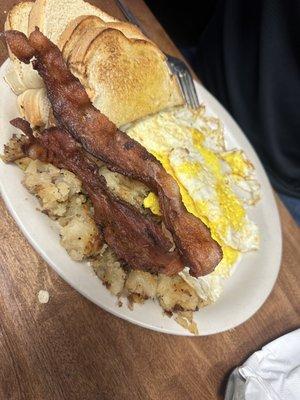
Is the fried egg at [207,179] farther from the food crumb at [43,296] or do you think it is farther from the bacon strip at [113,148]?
the food crumb at [43,296]

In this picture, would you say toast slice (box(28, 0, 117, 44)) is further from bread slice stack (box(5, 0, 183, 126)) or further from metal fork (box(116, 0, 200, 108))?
metal fork (box(116, 0, 200, 108))

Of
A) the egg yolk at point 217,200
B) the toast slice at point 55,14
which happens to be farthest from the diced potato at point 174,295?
the toast slice at point 55,14

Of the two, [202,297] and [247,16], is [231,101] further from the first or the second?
[202,297]

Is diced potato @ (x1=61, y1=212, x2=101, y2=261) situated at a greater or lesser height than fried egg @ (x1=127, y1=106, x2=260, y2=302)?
greater

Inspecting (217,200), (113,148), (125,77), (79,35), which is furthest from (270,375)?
(79,35)

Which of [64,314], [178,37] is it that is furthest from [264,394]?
[178,37]

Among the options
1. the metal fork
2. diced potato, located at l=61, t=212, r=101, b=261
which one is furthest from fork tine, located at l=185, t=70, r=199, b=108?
diced potato, located at l=61, t=212, r=101, b=261
